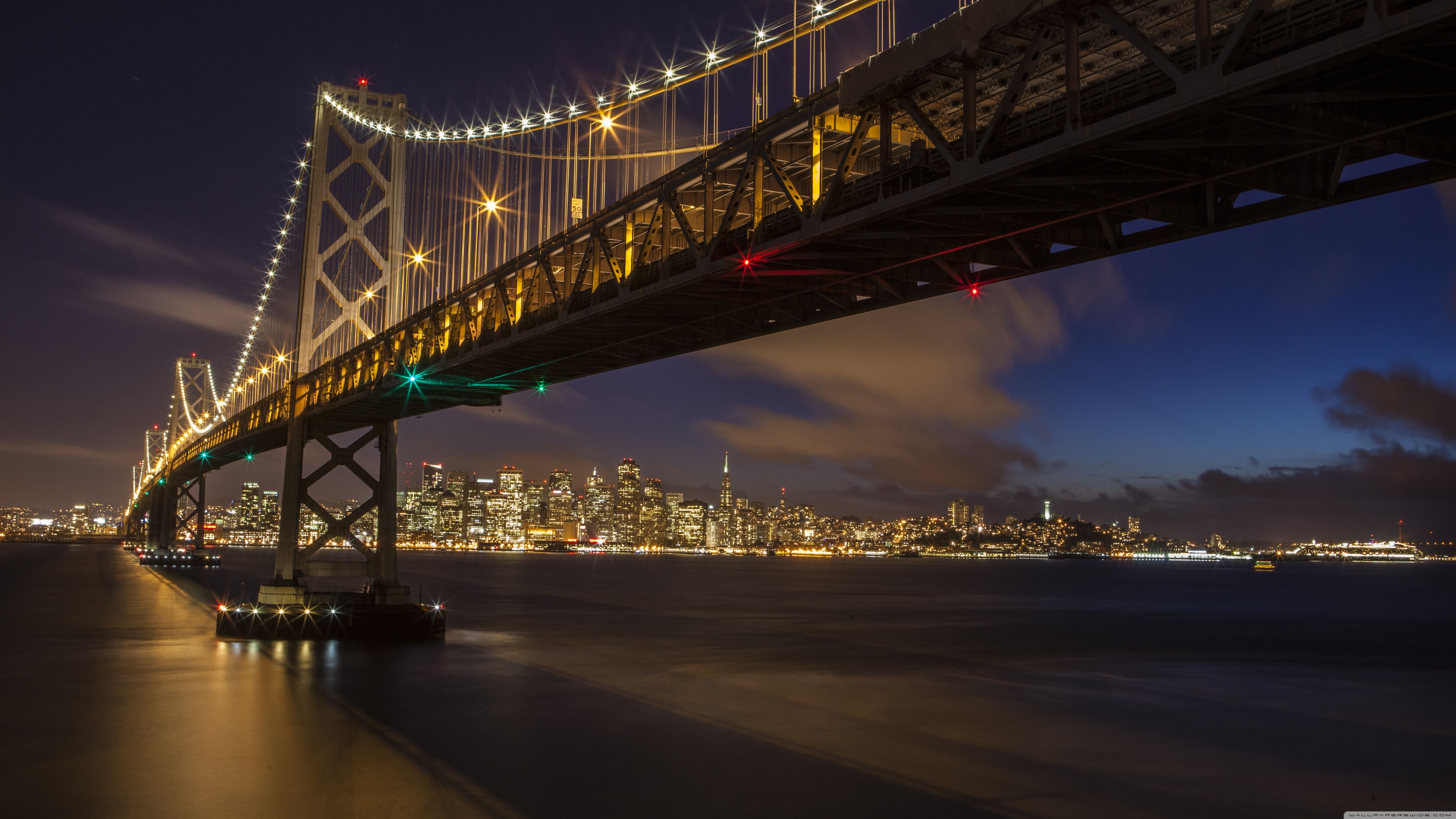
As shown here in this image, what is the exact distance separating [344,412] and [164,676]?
10092mm

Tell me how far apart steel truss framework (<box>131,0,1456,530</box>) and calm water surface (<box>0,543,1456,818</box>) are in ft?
26.7

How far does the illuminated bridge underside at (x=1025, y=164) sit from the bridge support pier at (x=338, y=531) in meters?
14.8

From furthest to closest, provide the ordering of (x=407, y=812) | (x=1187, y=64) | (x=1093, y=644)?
(x=1093, y=644)
(x=407, y=812)
(x=1187, y=64)

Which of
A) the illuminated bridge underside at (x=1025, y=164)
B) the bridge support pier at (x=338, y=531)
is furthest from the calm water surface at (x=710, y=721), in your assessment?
the illuminated bridge underside at (x=1025, y=164)

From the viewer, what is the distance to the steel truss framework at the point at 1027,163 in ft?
31.2

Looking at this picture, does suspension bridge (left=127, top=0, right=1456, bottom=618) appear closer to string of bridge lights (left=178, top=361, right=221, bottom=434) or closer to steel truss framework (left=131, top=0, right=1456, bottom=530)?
steel truss framework (left=131, top=0, right=1456, bottom=530)

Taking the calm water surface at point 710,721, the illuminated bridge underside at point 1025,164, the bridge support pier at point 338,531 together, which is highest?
the illuminated bridge underside at point 1025,164

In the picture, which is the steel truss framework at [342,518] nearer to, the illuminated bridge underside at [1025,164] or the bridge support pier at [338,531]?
the bridge support pier at [338,531]

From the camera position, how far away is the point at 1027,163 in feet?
36.8

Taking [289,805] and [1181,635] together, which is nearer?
[289,805]

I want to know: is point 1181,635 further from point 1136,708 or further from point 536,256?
point 536,256

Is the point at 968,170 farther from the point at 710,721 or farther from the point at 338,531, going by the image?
the point at 338,531

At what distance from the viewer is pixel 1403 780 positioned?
19516mm

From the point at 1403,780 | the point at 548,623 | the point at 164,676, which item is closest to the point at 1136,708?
the point at 1403,780
